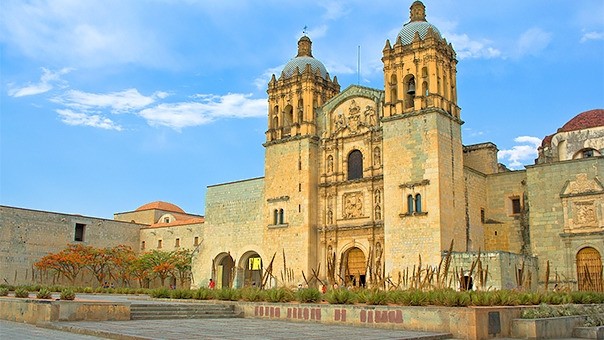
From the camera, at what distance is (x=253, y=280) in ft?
130

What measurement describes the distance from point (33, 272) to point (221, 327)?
31.1 metres

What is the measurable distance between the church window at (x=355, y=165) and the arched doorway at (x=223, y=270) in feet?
32.1

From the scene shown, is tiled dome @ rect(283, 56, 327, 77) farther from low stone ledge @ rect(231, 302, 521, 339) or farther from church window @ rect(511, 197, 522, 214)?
low stone ledge @ rect(231, 302, 521, 339)

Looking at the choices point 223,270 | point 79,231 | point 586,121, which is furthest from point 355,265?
point 79,231

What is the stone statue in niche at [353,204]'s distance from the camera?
3306 centimetres

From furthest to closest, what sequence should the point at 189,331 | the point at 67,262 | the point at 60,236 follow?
the point at 60,236, the point at 67,262, the point at 189,331

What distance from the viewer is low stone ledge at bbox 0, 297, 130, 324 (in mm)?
14234

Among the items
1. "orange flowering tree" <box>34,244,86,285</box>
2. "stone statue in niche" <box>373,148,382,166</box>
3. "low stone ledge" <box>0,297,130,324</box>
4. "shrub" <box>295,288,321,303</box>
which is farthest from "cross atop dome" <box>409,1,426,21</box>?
"orange flowering tree" <box>34,244,86,285</box>

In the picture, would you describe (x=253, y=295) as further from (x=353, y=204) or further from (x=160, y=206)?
(x=160, y=206)

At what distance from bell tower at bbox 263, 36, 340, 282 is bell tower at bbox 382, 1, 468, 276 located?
500cm

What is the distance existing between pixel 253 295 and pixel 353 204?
49.6ft

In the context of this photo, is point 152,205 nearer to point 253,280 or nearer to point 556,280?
point 253,280

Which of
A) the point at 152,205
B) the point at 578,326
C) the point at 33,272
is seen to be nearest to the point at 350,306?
the point at 578,326

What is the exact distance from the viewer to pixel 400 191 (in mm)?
30219
